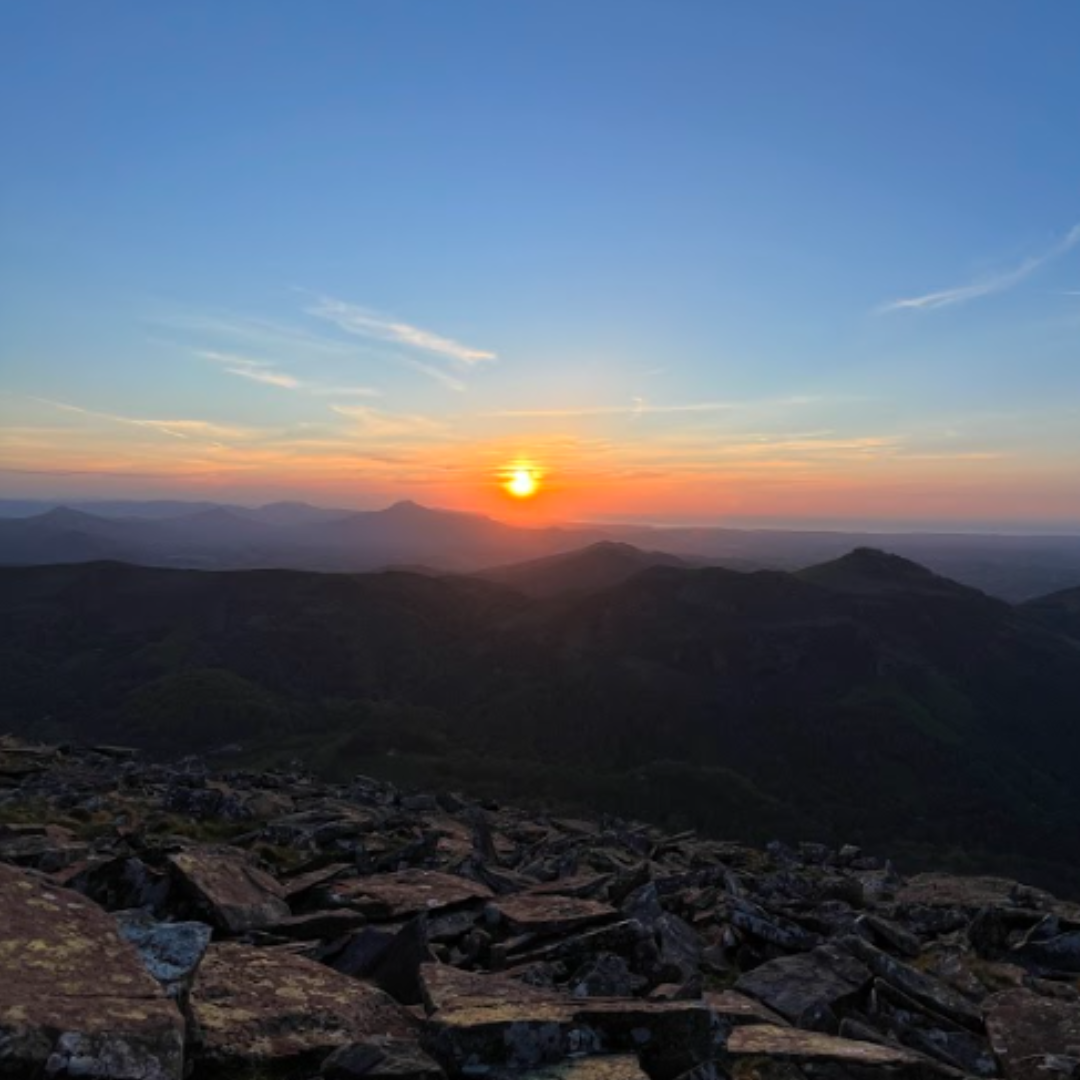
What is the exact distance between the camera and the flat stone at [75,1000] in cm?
628

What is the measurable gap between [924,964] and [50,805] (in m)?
29.7

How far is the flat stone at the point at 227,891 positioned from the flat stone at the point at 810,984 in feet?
28.0

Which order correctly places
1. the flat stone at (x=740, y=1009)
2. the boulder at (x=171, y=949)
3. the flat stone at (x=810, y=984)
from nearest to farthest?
the boulder at (x=171, y=949)
the flat stone at (x=740, y=1009)
the flat stone at (x=810, y=984)

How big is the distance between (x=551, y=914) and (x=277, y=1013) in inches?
279

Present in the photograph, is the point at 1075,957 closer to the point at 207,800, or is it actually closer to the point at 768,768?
the point at 207,800

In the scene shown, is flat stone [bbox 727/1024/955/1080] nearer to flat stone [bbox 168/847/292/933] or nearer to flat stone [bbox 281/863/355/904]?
flat stone [bbox 168/847/292/933]

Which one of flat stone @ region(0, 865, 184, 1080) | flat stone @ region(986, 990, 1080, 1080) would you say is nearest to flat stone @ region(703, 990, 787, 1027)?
flat stone @ region(986, 990, 1080, 1080)

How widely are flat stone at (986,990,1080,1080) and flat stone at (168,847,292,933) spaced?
11.8 metres

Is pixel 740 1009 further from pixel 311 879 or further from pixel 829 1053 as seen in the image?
pixel 311 879

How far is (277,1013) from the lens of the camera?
912cm

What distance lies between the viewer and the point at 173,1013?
712cm

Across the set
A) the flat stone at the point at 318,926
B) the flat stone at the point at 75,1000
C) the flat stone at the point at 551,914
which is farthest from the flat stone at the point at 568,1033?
the flat stone at the point at 318,926

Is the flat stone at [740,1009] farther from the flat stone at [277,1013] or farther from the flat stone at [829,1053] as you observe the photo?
the flat stone at [277,1013]

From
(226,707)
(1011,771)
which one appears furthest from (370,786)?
(1011,771)
